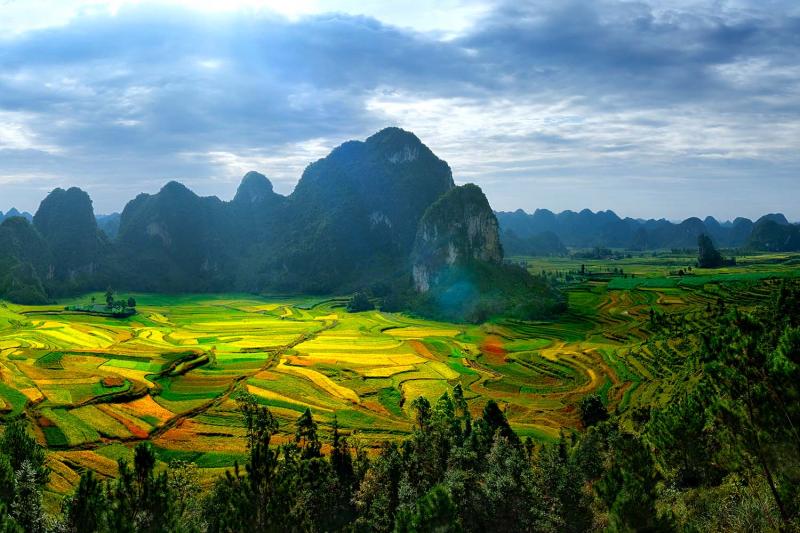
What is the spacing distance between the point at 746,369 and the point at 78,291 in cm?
13929

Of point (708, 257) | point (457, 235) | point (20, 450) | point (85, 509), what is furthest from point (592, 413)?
point (708, 257)

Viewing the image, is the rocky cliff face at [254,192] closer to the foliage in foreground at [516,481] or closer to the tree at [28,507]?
the foliage in foreground at [516,481]

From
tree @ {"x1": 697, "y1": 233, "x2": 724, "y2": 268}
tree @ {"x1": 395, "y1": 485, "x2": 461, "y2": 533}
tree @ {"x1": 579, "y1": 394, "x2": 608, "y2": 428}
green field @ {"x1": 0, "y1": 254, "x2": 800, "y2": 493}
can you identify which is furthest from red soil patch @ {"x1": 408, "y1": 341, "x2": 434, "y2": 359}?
tree @ {"x1": 697, "y1": 233, "x2": 724, "y2": 268}

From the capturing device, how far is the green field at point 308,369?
39.8m

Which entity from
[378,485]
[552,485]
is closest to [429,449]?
[378,485]

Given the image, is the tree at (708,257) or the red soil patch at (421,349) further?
the tree at (708,257)

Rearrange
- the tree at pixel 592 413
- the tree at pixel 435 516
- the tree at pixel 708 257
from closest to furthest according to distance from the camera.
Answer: the tree at pixel 435 516 < the tree at pixel 592 413 < the tree at pixel 708 257

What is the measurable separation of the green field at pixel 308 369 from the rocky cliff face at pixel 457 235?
20.5 metres

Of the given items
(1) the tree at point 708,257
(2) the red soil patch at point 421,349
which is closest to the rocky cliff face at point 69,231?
(2) the red soil patch at point 421,349

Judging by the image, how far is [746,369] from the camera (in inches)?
604

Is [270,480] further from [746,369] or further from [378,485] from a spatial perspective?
[746,369]

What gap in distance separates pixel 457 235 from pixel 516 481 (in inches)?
3474

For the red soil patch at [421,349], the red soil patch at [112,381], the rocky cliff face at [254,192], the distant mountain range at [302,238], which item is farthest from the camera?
the rocky cliff face at [254,192]

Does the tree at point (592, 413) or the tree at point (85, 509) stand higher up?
the tree at point (85, 509)
